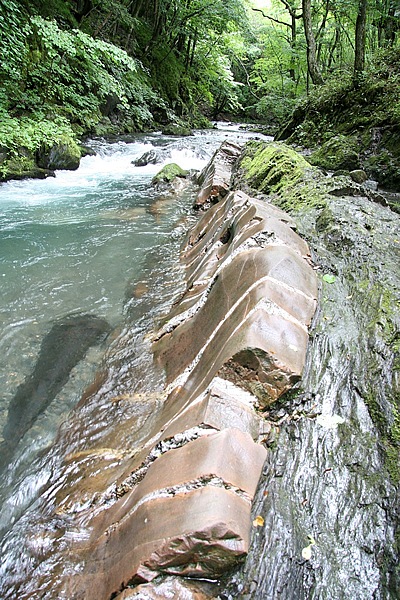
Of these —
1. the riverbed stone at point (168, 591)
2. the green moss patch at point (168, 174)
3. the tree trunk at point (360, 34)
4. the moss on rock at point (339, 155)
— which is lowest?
the green moss patch at point (168, 174)

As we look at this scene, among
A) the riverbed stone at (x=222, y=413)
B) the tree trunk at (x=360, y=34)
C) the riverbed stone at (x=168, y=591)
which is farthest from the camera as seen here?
the tree trunk at (x=360, y=34)

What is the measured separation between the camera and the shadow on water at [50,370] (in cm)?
284

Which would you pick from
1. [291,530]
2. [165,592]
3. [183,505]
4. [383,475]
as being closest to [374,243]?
[383,475]

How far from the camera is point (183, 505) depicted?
1.52 m

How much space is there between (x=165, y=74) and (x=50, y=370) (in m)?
22.3

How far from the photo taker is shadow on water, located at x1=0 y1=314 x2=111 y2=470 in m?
2.84

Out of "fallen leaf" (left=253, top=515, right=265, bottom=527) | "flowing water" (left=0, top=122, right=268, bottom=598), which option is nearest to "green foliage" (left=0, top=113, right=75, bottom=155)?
"flowing water" (left=0, top=122, right=268, bottom=598)

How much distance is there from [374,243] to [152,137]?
14.5 meters

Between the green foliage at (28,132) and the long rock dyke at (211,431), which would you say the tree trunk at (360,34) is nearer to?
the green foliage at (28,132)

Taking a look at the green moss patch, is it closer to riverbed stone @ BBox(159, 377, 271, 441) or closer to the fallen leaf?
riverbed stone @ BBox(159, 377, 271, 441)

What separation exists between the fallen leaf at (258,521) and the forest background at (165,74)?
8.39m

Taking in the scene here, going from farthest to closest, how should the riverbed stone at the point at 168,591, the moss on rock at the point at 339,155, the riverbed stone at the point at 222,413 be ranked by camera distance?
the moss on rock at the point at 339,155 < the riverbed stone at the point at 222,413 < the riverbed stone at the point at 168,591

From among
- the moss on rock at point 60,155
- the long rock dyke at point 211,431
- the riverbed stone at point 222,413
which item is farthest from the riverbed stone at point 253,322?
the moss on rock at point 60,155

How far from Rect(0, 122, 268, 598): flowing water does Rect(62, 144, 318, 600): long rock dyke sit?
39cm
